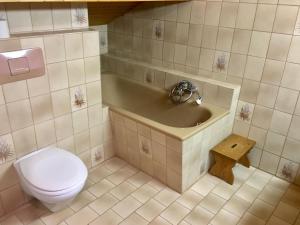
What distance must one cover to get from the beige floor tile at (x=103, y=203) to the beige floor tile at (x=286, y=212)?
3.85 feet

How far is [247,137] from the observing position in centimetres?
232

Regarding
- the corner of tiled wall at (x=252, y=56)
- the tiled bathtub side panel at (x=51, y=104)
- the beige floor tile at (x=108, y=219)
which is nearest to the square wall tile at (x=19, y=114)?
the tiled bathtub side panel at (x=51, y=104)

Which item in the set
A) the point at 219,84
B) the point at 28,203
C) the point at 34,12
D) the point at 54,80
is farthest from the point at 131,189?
the point at 34,12

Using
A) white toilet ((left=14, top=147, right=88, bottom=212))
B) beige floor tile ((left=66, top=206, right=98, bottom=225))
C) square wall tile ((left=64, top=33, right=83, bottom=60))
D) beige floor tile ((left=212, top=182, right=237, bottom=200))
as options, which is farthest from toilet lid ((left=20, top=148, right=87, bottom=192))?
beige floor tile ((left=212, top=182, right=237, bottom=200))

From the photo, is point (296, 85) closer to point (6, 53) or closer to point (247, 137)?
point (247, 137)

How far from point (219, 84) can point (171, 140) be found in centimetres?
74

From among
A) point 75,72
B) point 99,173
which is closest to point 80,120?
point 75,72

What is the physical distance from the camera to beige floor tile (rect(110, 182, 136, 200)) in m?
2.00

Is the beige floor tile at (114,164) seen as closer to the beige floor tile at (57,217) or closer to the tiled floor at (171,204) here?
the tiled floor at (171,204)

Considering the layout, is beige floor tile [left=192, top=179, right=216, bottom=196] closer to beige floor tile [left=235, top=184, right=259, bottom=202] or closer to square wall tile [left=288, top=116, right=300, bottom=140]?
beige floor tile [left=235, top=184, right=259, bottom=202]

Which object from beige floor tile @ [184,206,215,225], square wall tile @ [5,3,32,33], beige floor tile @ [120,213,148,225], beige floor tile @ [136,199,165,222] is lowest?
beige floor tile @ [120,213,148,225]

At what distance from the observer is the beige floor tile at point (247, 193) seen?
199 cm

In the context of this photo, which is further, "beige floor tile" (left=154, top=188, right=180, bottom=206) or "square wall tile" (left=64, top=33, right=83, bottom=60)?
"beige floor tile" (left=154, top=188, right=180, bottom=206)

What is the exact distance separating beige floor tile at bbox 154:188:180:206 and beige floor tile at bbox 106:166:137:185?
34 cm
